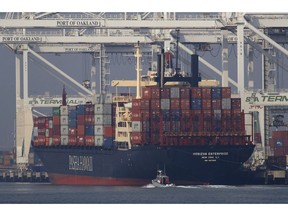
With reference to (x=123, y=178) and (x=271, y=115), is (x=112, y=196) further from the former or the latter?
(x=271, y=115)

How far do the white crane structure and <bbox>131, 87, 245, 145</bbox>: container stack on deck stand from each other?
3.55 metres

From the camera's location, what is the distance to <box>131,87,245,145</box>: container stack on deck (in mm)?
142125

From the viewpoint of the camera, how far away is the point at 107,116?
150 m

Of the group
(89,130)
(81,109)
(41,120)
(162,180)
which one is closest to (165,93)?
(162,180)

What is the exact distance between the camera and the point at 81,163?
154500 millimetres

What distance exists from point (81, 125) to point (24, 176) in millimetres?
17405

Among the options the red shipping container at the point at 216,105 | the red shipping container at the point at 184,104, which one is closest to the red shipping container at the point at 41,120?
the red shipping container at the point at 184,104

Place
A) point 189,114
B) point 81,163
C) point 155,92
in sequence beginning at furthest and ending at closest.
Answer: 1. point 81,163
2. point 155,92
3. point 189,114

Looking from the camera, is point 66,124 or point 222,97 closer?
point 222,97

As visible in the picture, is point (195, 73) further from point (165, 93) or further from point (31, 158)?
point (31, 158)

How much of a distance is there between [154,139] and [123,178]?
518 cm

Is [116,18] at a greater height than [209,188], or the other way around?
[116,18]

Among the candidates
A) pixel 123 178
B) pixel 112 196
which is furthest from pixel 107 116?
pixel 112 196

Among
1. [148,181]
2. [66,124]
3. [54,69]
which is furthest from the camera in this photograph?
[54,69]
